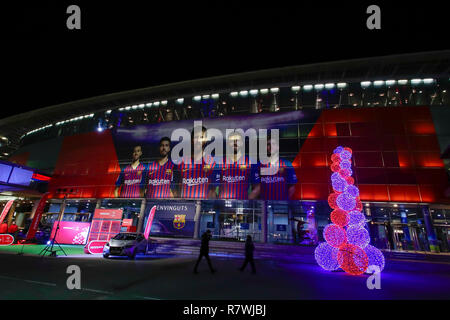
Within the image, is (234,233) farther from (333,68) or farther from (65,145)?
(65,145)

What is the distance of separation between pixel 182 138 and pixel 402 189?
21.0 m

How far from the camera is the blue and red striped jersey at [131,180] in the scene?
74.7 feet

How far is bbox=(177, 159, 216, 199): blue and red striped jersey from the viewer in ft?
68.1

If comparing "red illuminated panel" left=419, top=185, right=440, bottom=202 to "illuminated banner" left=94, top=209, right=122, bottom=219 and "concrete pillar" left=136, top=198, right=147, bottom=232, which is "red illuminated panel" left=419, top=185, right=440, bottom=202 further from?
"concrete pillar" left=136, top=198, right=147, bottom=232

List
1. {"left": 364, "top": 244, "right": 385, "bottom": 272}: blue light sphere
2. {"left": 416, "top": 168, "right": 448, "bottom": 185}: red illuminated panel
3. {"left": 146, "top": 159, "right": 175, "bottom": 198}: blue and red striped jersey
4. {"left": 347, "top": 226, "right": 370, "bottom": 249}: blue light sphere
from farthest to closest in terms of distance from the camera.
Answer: {"left": 146, "top": 159, "right": 175, "bottom": 198}: blue and red striped jersey < {"left": 416, "top": 168, "right": 448, "bottom": 185}: red illuminated panel < {"left": 347, "top": 226, "right": 370, "bottom": 249}: blue light sphere < {"left": 364, "top": 244, "right": 385, "bottom": 272}: blue light sphere

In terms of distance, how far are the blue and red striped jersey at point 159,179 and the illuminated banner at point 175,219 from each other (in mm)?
1335

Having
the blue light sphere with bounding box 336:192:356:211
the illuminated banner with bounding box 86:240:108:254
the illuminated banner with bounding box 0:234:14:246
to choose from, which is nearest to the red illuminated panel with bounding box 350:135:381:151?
the blue light sphere with bounding box 336:192:356:211

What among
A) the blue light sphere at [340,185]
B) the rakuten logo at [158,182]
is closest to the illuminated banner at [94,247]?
the rakuten logo at [158,182]

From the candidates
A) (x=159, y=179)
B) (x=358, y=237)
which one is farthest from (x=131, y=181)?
(x=358, y=237)

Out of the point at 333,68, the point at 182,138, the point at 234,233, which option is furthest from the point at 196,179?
the point at 333,68

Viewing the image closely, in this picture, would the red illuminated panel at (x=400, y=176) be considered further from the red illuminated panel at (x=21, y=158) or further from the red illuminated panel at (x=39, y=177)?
the red illuminated panel at (x=21, y=158)

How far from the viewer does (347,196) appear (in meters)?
10.0

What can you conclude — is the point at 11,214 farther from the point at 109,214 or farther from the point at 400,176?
the point at 400,176
